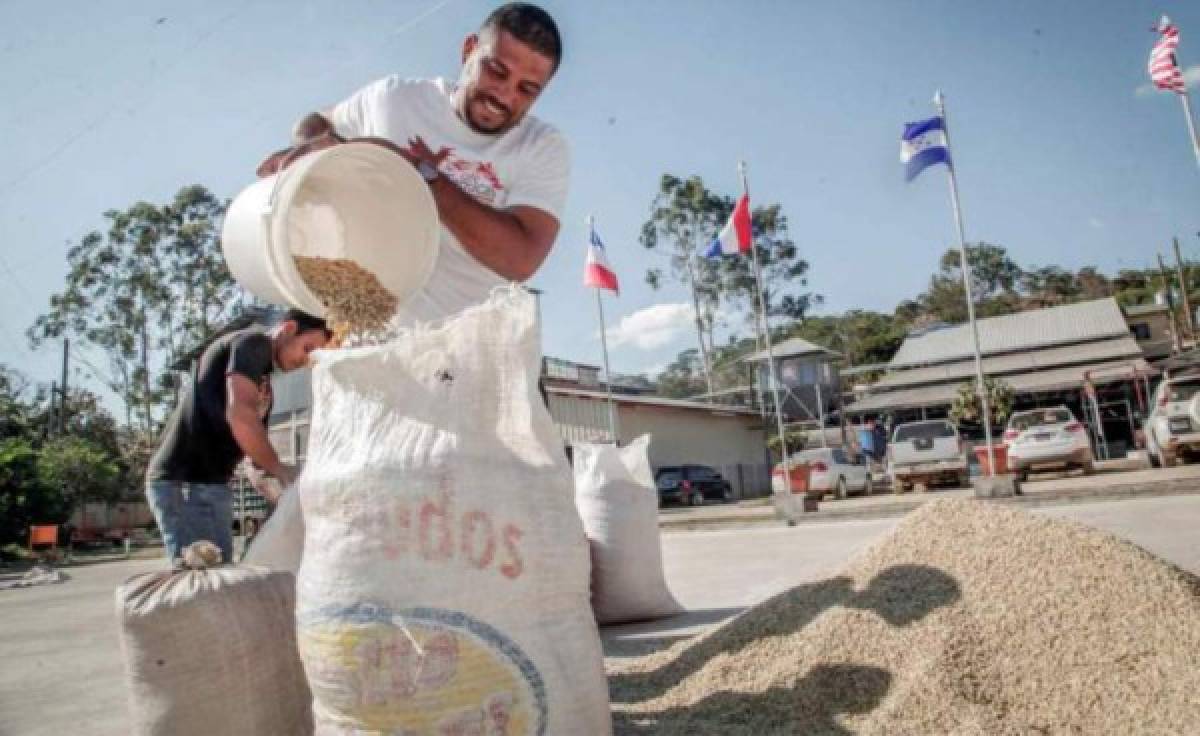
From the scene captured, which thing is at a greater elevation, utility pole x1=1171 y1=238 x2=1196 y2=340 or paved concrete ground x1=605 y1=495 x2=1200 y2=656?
utility pole x1=1171 y1=238 x2=1196 y2=340

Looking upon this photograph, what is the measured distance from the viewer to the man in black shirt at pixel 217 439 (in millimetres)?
2426

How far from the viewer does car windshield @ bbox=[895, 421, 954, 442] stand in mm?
15203

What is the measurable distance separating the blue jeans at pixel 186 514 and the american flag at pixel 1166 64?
1669cm

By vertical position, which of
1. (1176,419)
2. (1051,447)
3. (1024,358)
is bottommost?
(1051,447)

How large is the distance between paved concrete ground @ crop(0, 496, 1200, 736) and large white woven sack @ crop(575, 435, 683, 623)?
0.41 feet

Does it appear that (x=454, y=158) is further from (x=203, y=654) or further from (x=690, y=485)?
(x=690, y=485)

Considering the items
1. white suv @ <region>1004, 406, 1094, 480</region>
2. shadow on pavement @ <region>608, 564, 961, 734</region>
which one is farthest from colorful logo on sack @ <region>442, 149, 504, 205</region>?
white suv @ <region>1004, 406, 1094, 480</region>

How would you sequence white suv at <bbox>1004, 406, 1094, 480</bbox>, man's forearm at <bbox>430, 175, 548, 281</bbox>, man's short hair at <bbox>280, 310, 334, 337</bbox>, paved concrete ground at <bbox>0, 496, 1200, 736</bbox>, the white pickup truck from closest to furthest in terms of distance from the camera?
1. man's forearm at <bbox>430, 175, 548, 281</bbox>
2. man's short hair at <bbox>280, 310, 334, 337</bbox>
3. paved concrete ground at <bbox>0, 496, 1200, 736</bbox>
4. white suv at <bbox>1004, 406, 1094, 480</bbox>
5. the white pickup truck

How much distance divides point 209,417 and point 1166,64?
1693 centimetres

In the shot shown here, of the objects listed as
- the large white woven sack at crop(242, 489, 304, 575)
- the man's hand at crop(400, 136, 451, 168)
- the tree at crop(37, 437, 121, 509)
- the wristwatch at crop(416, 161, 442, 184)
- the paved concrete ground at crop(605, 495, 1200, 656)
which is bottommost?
the paved concrete ground at crop(605, 495, 1200, 656)

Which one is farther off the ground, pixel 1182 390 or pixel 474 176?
pixel 474 176

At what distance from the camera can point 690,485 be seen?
22562 millimetres

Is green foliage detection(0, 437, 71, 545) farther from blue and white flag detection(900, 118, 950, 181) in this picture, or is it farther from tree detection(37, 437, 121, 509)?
blue and white flag detection(900, 118, 950, 181)

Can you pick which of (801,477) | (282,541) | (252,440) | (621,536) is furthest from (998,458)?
(282,541)
